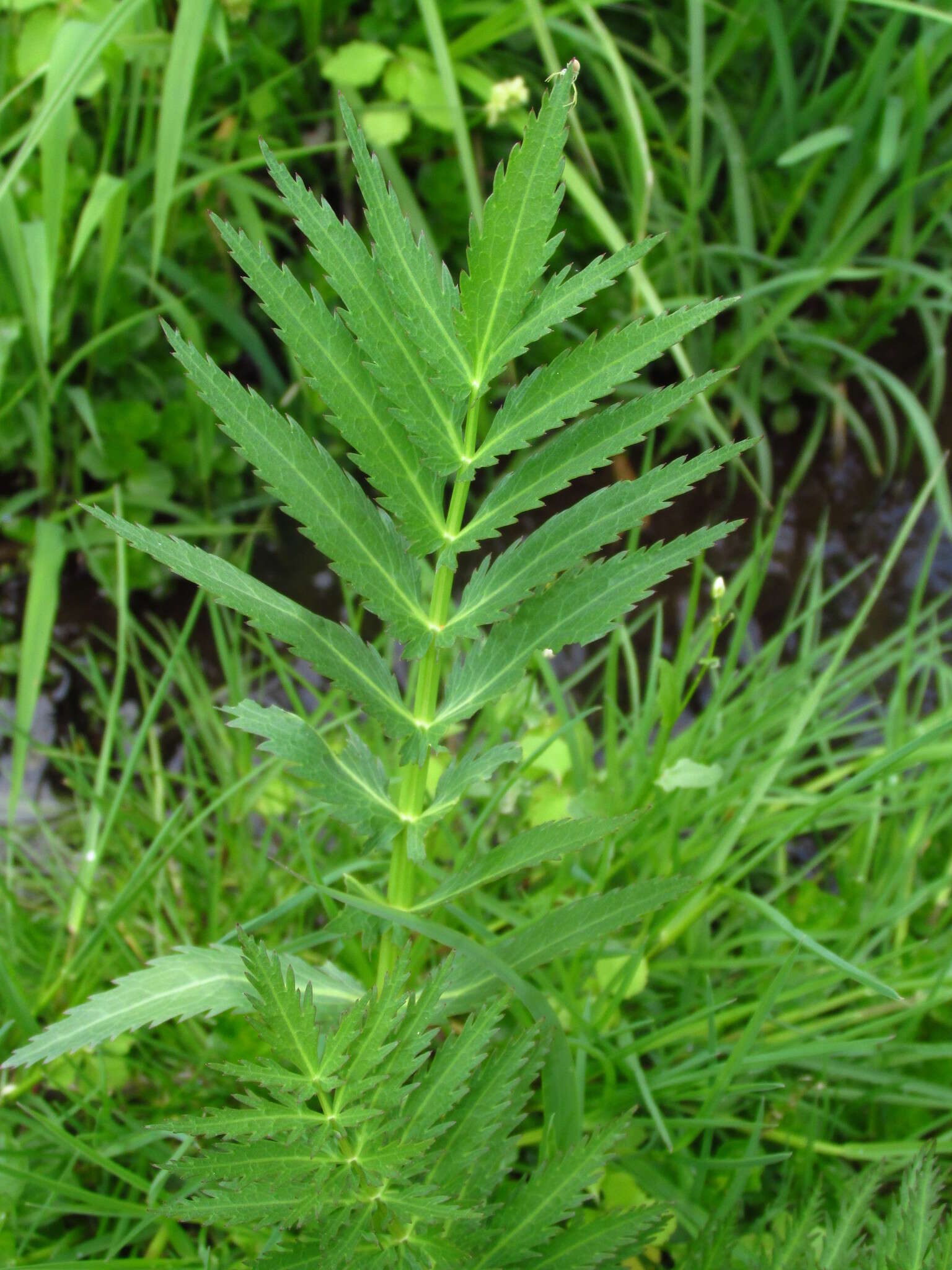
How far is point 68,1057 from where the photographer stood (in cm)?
121

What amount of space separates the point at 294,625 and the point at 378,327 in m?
0.22

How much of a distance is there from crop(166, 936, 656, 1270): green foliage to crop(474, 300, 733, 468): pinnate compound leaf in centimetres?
38

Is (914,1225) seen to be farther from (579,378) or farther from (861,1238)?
(579,378)

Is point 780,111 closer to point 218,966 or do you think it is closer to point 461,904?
point 461,904

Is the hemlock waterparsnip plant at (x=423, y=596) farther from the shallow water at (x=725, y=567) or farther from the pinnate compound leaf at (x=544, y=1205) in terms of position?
the shallow water at (x=725, y=567)

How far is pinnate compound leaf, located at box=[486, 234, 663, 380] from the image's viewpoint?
72 cm

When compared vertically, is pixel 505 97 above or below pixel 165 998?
above

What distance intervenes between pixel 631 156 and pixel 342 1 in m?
0.64

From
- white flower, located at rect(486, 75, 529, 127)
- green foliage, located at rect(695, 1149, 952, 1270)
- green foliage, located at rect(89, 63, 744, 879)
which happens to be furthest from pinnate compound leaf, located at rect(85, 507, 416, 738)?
white flower, located at rect(486, 75, 529, 127)

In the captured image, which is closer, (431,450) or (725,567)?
(431,450)

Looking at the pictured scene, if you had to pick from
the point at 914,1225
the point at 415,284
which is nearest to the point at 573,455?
the point at 415,284

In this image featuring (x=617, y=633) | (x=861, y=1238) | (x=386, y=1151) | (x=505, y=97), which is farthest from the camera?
(x=505, y=97)

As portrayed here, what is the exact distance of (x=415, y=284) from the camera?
28.8 inches

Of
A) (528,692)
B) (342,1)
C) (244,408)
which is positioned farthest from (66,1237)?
(342,1)
